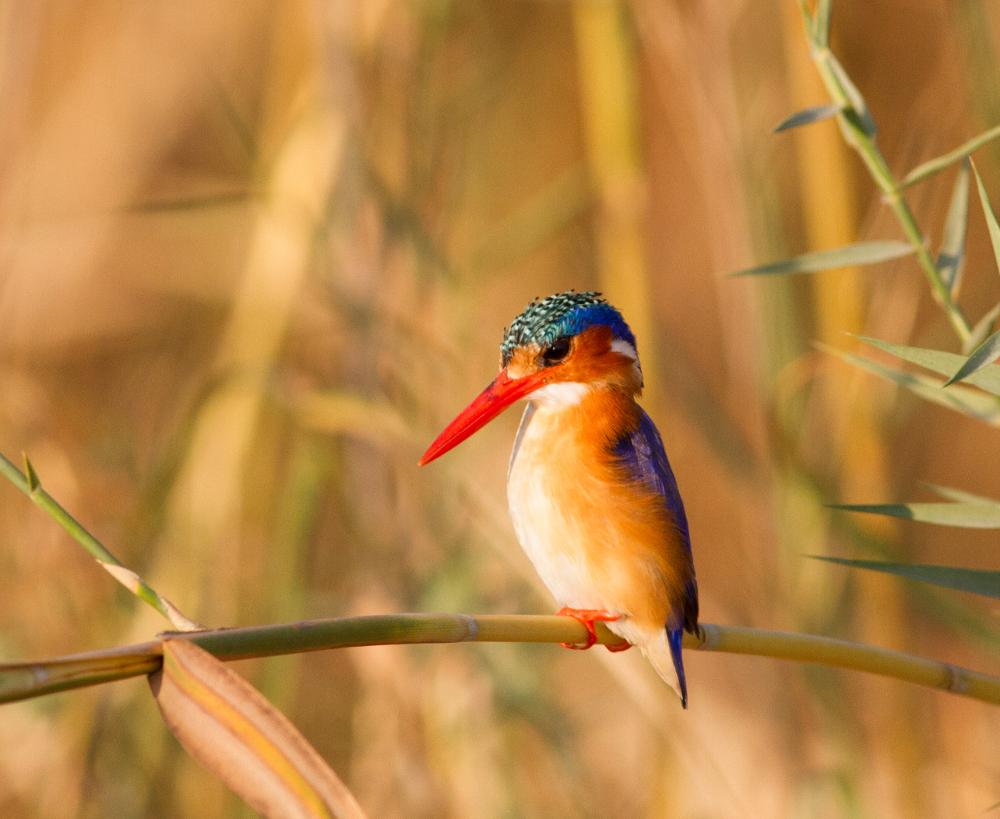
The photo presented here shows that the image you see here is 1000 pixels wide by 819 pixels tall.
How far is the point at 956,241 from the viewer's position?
946mm

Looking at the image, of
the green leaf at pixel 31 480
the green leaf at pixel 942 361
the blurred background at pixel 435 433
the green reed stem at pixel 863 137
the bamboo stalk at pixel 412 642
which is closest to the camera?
the bamboo stalk at pixel 412 642

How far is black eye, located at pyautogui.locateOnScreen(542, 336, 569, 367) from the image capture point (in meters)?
1.13

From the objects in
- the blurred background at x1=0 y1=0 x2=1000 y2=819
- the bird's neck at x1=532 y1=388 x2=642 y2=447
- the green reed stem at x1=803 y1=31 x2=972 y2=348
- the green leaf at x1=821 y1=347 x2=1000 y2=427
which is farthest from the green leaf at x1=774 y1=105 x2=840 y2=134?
the blurred background at x1=0 y1=0 x2=1000 y2=819

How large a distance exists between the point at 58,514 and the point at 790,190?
2.28 metres

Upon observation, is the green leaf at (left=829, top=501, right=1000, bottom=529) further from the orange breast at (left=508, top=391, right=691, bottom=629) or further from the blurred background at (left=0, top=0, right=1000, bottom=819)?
the blurred background at (left=0, top=0, right=1000, bottom=819)

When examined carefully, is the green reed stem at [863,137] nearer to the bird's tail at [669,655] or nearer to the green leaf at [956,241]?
the green leaf at [956,241]

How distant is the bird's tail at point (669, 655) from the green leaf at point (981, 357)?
463 millimetres

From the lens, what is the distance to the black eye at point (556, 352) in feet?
3.70

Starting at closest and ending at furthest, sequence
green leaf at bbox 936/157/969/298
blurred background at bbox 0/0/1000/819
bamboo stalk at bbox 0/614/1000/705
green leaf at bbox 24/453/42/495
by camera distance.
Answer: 1. bamboo stalk at bbox 0/614/1000/705
2. green leaf at bbox 24/453/42/495
3. green leaf at bbox 936/157/969/298
4. blurred background at bbox 0/0/1000/819

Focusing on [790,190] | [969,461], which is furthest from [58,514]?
[969,461]

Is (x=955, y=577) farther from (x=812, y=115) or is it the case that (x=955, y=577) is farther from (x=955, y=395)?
(x=812, y=115)

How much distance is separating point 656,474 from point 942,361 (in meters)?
0.42

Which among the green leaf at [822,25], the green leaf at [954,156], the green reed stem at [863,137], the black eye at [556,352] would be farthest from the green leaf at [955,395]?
the black eye at [556,352]

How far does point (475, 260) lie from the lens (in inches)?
65.1
